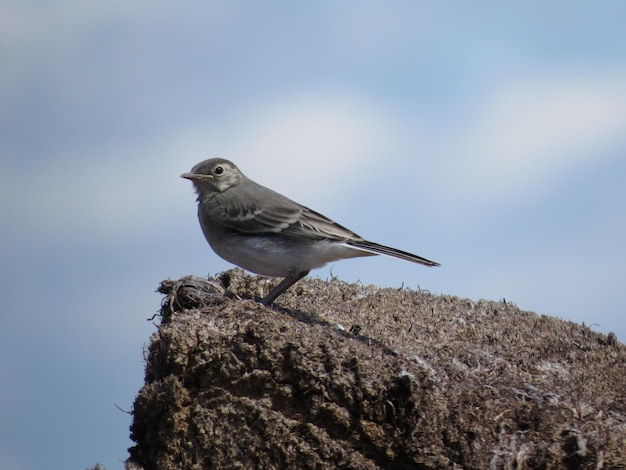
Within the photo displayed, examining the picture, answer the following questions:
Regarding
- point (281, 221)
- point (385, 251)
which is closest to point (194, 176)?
point (281, 221)

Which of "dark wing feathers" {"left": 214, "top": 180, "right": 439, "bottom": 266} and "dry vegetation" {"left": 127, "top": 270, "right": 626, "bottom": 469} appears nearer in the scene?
"dry vegetation" {"left": 127, "top": 270, "right": 626, "bottom": 469}

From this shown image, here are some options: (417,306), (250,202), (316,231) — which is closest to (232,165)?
(250,202)

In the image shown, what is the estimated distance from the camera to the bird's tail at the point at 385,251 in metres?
11.4

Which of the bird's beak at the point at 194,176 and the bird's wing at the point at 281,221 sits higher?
the bird's beak at the point at 194,176

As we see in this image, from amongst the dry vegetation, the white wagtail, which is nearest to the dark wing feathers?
the white wagtail

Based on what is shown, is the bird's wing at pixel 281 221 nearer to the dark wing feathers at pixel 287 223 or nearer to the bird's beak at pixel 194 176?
the dark wing feathers at pixel 287 223

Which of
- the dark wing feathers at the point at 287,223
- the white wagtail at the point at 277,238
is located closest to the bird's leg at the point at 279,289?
the white wagtail at the point at 277,238

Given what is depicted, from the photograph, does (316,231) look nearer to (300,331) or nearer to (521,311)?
(300,331)

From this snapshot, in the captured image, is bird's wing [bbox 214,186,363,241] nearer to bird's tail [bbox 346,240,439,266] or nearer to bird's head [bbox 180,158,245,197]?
bird's tail [bbox 346,240,439,266]

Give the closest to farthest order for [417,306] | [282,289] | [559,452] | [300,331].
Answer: [559,452]
[300,331]
[282,289]
[417,306]

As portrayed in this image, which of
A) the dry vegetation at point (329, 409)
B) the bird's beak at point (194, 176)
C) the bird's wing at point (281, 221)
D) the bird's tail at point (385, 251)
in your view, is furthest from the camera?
the bird's beak at point (194, 176)

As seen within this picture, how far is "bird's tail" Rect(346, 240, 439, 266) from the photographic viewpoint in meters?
11.4

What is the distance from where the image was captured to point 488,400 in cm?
898

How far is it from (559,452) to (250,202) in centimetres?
512
